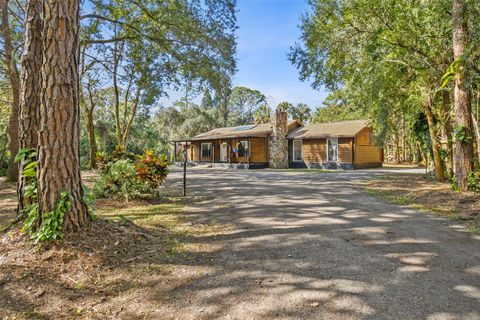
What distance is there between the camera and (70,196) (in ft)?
11.2

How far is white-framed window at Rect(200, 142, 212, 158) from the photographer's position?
27.7 metres

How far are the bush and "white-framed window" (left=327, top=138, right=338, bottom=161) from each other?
16496 mm

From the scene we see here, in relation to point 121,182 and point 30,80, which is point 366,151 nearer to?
point 121,182

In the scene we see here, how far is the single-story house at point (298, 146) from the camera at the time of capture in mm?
21094

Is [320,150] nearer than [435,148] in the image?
No

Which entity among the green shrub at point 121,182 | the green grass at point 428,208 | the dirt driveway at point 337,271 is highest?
the green shrub at point 121,182

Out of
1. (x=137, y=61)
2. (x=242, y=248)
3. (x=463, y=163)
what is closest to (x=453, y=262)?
(x=242, y=248)

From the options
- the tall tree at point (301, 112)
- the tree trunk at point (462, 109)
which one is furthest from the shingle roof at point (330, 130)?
the tall tree at point (301, 112)

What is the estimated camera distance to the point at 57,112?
3.33m

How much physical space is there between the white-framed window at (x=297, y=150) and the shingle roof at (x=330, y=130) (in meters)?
0.62

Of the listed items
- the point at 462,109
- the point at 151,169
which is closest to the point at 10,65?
the point at 151,169

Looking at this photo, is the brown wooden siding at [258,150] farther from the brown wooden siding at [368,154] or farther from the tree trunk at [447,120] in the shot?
the tree trunk at [447,120]

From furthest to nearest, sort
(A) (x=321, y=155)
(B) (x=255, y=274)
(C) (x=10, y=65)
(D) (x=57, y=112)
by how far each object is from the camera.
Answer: (A) (x=321, y=155), (C) (x=10, y=65), (D) (x=57, y=112), (B) (x=255, y=274)

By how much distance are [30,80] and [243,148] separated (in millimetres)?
20934
